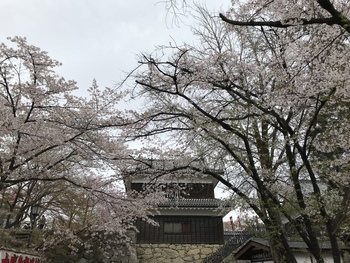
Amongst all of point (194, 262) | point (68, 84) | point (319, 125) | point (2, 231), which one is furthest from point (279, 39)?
point (194, 262)

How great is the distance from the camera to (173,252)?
17.0 metres

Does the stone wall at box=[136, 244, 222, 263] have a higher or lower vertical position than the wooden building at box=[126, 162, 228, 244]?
lower

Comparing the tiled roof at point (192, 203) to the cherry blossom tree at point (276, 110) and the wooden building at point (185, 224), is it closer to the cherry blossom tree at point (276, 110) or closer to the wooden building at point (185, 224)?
the wooden building at point (185, 224)

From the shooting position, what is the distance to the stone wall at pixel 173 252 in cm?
1667

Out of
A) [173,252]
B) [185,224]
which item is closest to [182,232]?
[185,224]

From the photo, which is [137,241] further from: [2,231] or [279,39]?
[279,39]

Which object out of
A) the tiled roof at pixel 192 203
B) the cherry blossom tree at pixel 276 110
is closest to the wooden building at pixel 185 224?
the tiled roof at pixel 192 203

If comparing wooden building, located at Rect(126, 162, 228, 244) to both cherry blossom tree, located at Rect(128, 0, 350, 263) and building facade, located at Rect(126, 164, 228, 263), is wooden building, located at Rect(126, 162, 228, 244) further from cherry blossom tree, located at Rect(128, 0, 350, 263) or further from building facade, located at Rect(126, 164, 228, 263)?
cherry blossom tree, located at Rect(128, 0, 350, 263)

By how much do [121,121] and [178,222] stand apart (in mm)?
12154

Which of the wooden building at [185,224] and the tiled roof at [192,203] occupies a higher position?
the tiled roof at [192,203]

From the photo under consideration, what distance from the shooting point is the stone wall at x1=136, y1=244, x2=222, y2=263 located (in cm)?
1667

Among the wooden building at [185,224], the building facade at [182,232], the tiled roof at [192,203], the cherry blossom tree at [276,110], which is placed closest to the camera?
the cherry blossom tree at [276,110]

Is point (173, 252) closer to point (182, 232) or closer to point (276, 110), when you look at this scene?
point (182, 232)

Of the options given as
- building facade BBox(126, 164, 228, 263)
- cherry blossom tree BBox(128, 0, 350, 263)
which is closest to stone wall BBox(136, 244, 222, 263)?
building facade BBox(126, 164, 228, 263)
